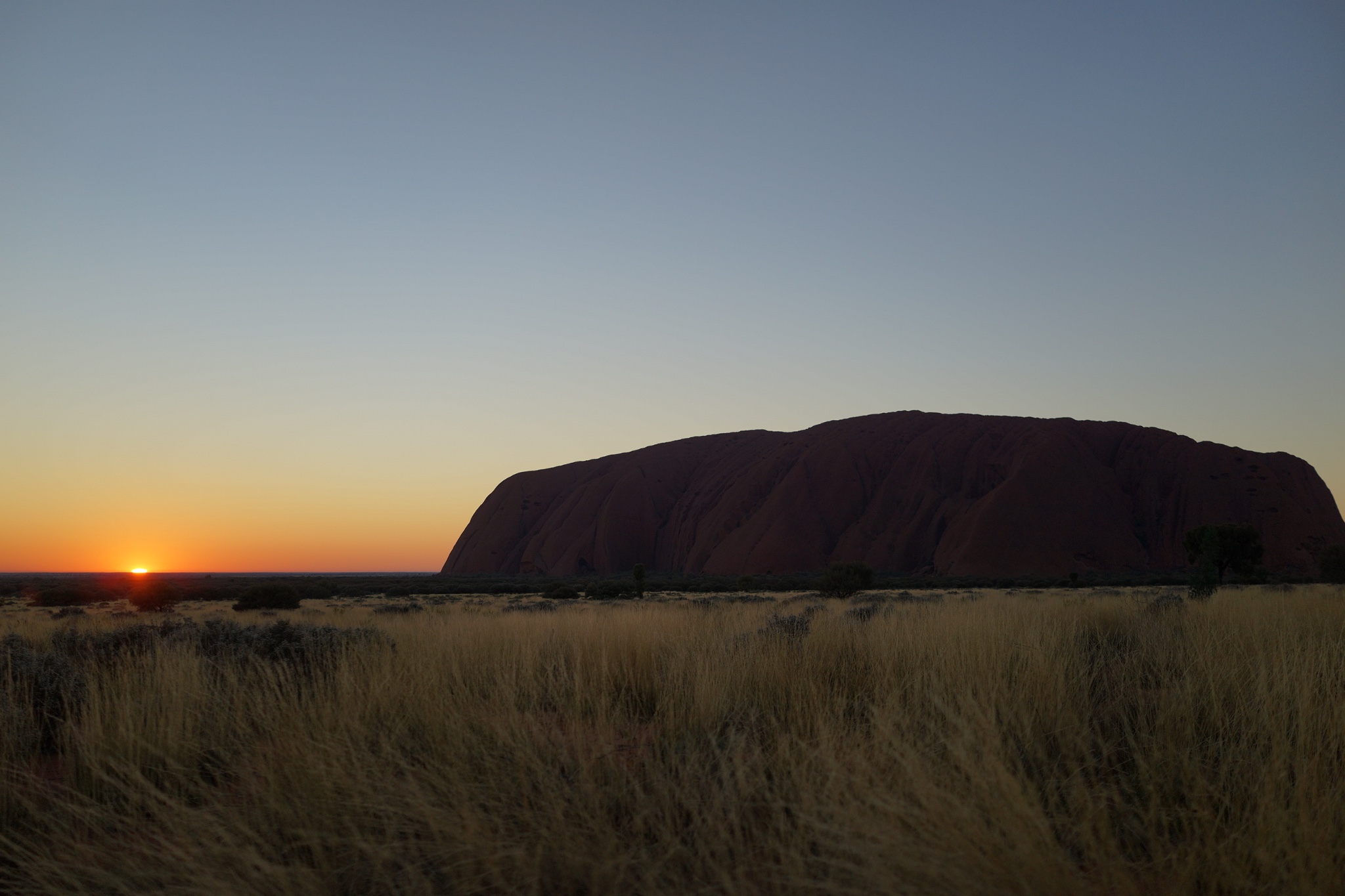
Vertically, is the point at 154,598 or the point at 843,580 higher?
the point at 843,580

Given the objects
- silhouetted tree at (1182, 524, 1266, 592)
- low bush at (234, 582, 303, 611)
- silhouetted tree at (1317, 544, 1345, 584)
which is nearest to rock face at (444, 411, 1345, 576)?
silhouetted tree at (1317, 544, 1345, 584)

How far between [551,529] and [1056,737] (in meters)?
92.3

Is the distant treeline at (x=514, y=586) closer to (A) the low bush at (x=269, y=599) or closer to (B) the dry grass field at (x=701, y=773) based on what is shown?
(A) the low bush at (x=269, y=599)

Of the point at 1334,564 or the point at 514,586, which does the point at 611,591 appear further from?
the point at 1334,564

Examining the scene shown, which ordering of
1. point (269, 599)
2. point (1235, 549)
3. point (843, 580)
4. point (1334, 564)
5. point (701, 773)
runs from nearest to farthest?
point (701, 773), point (269, 599), point (843, 580), point (1235, 549), point (1334, 564)

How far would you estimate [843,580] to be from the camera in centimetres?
3192

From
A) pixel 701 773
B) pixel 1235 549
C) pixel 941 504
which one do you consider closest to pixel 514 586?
pixel 941 504

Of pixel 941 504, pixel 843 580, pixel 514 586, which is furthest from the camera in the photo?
pixel 941 504

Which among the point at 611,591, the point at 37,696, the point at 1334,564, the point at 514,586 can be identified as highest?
the point at 37,696

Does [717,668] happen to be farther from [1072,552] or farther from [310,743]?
[1072,552]

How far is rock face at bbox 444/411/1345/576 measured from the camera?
64.3 meters

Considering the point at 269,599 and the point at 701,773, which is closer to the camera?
the point at 701,773

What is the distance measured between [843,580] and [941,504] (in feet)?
146

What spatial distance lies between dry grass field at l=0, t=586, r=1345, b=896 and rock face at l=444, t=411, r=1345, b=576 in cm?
6063
